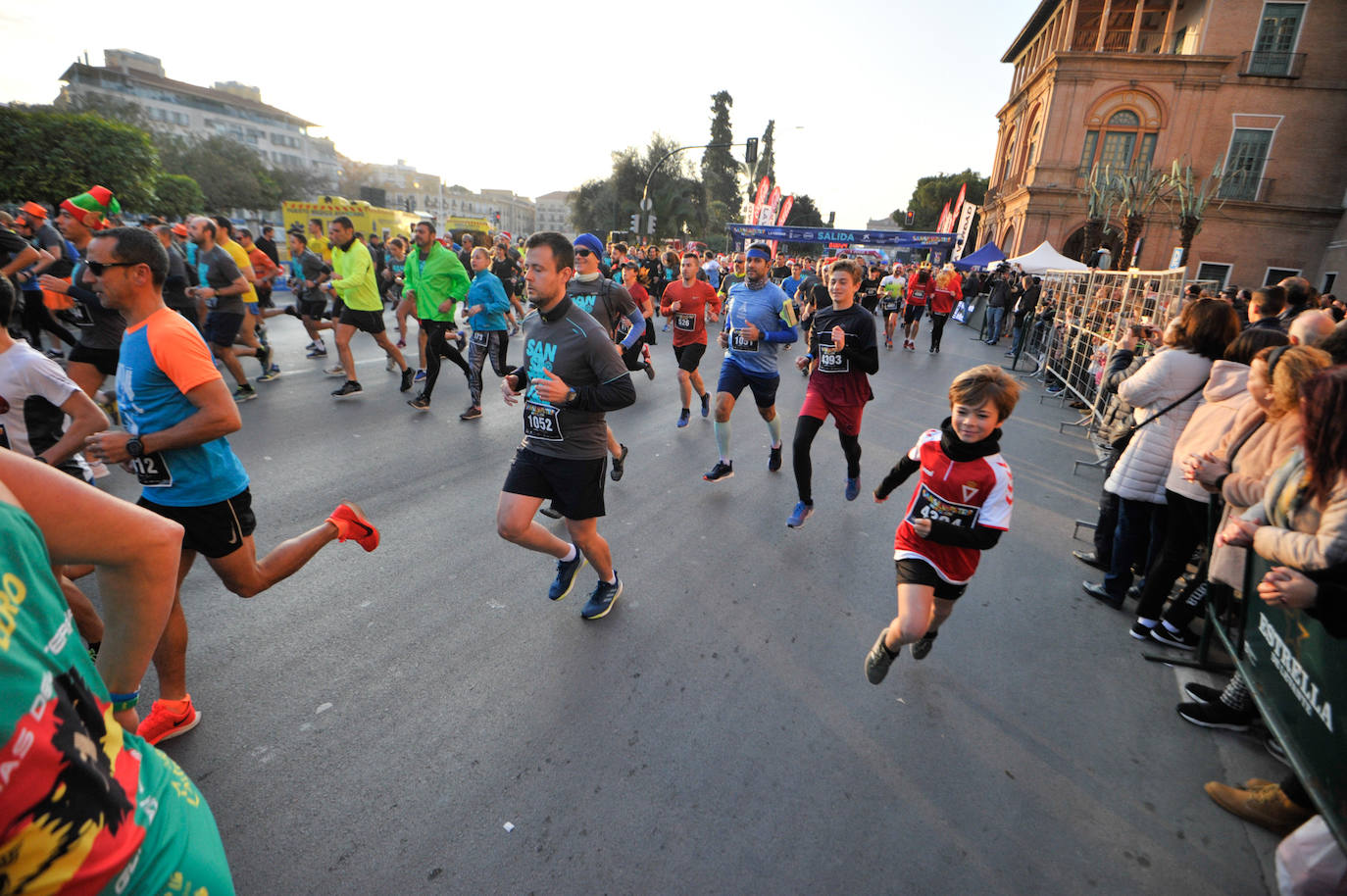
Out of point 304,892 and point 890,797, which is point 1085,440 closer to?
point 890,797

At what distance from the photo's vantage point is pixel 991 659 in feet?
11.9

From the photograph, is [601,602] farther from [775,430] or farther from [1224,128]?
[1224,128]

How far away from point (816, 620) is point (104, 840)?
3434 millimetres

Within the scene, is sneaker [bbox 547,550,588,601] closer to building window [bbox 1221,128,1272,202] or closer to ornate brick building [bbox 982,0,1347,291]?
ornate brick building [bbox 982,0,1347,291]

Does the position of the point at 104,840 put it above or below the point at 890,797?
above

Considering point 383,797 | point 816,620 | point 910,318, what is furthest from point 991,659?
point 910,318

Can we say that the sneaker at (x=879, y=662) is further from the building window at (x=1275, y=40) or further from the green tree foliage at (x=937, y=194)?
the green tree foliage at (x=937, y=194)

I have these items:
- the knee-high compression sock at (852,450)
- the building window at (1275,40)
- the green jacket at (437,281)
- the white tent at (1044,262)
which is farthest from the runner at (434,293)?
the building window at (1275,40)

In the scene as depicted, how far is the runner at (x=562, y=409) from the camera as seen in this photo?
3.29 m

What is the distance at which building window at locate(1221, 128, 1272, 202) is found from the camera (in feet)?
97.6

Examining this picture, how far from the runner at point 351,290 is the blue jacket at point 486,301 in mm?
1401

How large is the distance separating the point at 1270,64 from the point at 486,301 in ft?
129

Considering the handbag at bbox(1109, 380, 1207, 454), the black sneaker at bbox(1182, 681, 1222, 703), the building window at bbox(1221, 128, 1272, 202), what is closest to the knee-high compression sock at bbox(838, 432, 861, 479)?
the handbag at bbox(1109, 380, 1207, 454)

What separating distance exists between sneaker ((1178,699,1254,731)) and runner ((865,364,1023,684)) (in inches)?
53.9
